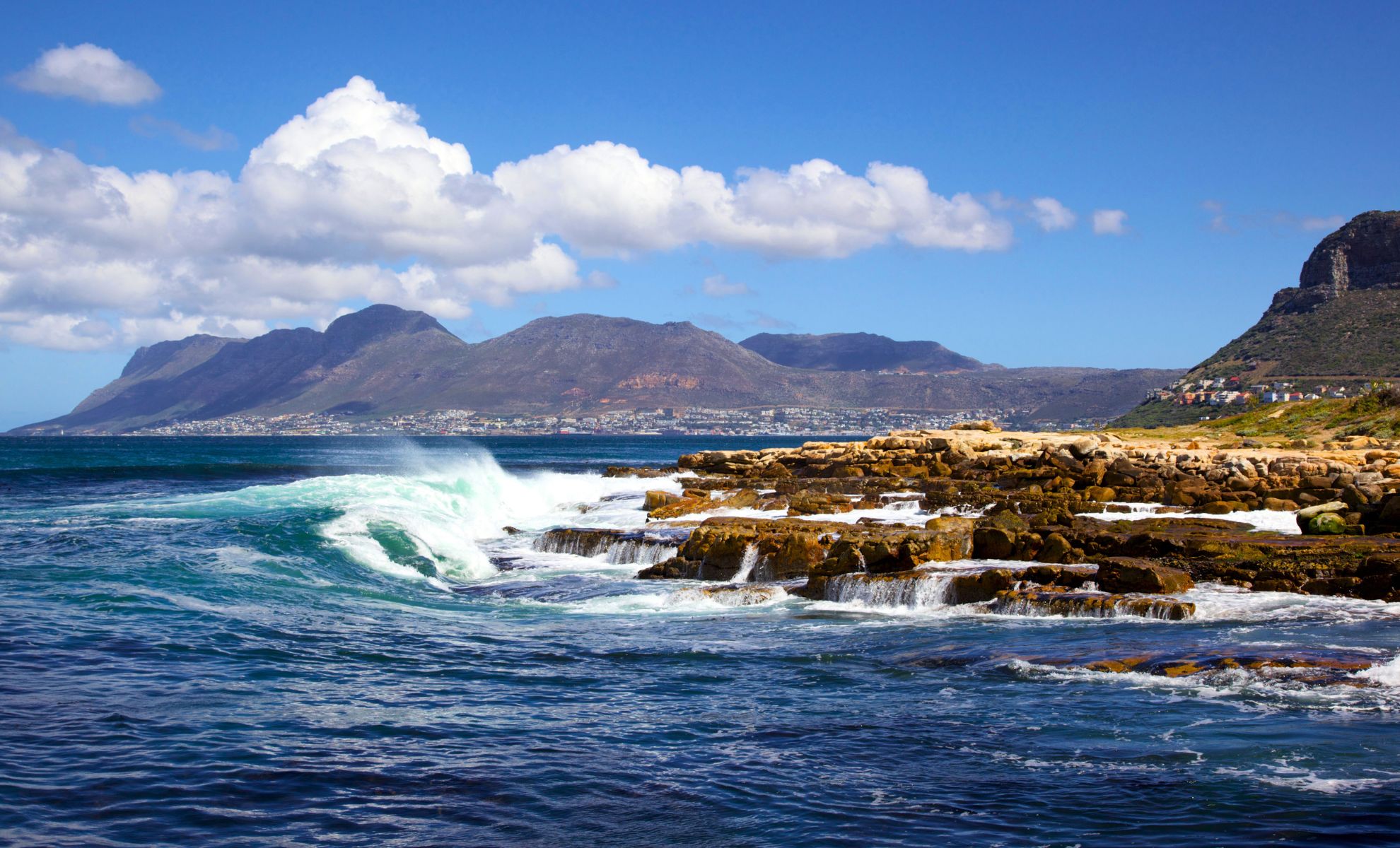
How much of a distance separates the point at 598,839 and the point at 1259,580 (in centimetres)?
1642

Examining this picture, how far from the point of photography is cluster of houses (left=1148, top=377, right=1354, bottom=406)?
80.5m

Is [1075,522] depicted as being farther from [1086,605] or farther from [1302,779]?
[1302,779]

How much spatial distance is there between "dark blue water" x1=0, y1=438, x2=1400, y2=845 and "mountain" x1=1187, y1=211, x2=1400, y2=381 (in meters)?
84.4

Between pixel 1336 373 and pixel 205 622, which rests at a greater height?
pixel 1336 373

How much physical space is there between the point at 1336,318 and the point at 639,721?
4186 inches

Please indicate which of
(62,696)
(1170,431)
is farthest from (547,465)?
(62,696)

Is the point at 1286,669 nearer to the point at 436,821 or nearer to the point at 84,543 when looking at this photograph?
the point at 436,821

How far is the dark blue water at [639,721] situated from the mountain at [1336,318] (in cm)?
8439

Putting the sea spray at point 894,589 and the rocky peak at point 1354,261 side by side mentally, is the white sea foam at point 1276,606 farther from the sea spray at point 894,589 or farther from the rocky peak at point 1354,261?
the rocky peak at point 1354,261

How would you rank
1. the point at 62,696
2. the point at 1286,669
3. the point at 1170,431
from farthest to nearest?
the point at 1170,431 → the point at 1286,669 → the point at 62,696

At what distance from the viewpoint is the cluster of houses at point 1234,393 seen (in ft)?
264

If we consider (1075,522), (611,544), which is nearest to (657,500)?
(611,544)

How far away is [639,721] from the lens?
12141mm

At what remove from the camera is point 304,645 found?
1572cm
